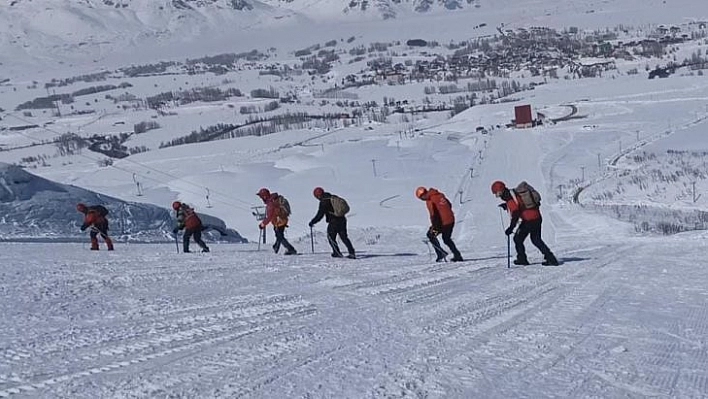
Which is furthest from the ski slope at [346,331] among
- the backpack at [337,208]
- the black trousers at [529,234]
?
the backpack at [337,208]

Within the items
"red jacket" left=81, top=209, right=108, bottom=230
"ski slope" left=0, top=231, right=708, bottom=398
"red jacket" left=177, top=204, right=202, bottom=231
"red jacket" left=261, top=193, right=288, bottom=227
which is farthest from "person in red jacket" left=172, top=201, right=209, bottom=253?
"ski slope" left=0, top=231, right=708, bottom=398

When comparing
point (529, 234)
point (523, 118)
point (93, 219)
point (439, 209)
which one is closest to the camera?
point (529, 234)

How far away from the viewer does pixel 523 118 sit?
67938 millimetres

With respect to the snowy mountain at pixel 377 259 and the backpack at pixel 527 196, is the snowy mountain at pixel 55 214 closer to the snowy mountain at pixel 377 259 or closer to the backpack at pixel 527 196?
the snowy mountain at pixel 377 259

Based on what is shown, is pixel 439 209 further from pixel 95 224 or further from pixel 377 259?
pixel 95 224

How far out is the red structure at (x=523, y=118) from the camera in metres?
67.3

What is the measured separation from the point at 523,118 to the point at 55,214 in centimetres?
5391

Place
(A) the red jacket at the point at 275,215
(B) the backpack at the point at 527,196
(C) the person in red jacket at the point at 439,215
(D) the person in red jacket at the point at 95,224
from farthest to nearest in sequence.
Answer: (D) the person in red jacket at the point at 95,224 < (A) the red jacket at the point at 275,215 < (C) the person in red jacket at the point at 439,215 < (B) the backpack at the point at 527,196

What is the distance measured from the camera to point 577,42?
496ft

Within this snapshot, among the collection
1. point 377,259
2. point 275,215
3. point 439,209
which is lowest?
point 377,259

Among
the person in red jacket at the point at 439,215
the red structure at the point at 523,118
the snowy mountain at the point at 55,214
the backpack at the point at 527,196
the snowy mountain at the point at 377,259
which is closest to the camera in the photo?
the snowy mountain at the point at 377,259

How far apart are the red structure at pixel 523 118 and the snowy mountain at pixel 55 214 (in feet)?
163

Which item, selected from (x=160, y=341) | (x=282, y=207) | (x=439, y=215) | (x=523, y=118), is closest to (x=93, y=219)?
(x=282, y=207)

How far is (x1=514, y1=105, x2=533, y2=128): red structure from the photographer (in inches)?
2650
